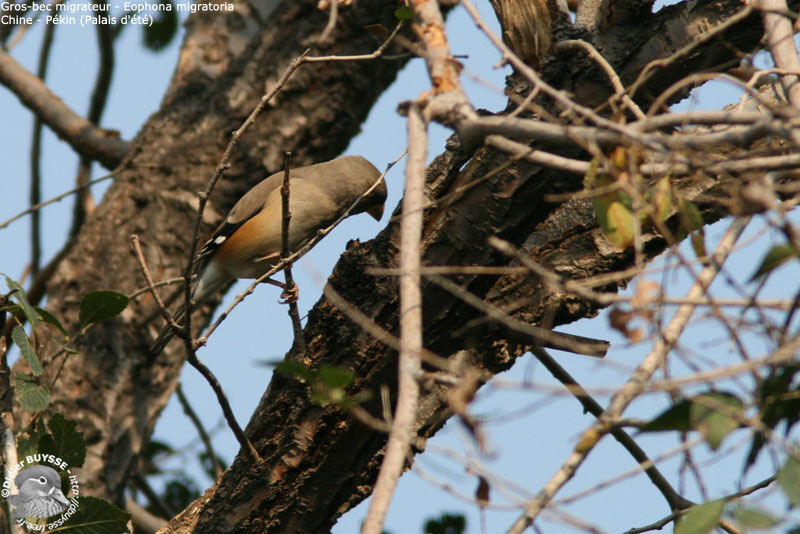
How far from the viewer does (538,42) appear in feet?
10.4

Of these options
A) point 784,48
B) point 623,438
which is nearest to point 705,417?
point 784,48

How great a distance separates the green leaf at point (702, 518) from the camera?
5.19ft

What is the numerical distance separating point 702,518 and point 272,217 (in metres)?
3.91

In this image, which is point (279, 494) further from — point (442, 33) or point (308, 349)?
point (442, 33)

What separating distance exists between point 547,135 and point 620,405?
59cm

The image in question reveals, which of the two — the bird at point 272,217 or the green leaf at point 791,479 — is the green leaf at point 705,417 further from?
the bird at point 272,217

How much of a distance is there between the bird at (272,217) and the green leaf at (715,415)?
3598 millimetres

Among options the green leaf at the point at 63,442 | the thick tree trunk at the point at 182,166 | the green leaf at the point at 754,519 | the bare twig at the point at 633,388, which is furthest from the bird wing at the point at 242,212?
the green leaf at the point at 754,519

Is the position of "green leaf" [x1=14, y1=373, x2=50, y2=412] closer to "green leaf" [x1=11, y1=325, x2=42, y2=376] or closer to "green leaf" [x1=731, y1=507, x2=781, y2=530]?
"green leaf" [x1=11, y1=325, x2=42, y2=376]

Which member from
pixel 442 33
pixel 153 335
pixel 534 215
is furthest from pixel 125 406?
pixel 442 33

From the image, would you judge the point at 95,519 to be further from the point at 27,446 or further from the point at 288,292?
the point at 288,292

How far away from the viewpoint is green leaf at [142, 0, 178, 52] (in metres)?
6.35

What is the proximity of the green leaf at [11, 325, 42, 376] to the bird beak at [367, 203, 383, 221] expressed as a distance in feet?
9.84

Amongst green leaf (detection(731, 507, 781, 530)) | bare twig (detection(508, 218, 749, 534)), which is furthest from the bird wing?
green leaf (detection(731, 507, 781, 530))
